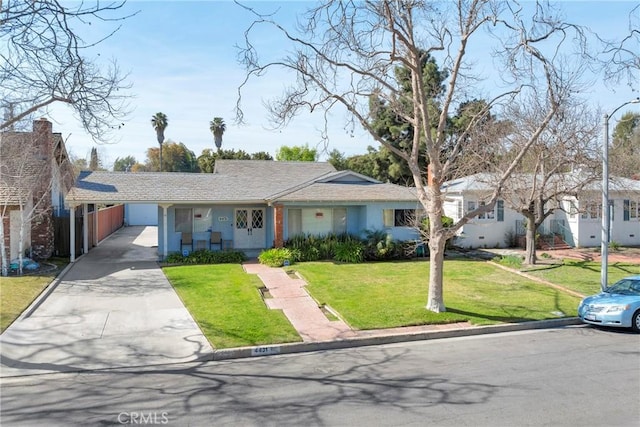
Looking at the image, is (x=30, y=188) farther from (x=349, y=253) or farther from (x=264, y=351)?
(x=264, y=351)

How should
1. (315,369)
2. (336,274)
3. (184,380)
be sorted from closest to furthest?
(184,380)
(315,369)
(336,274)

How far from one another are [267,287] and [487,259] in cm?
1165

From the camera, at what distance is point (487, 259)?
2266cm

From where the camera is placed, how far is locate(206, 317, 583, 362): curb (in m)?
10.0

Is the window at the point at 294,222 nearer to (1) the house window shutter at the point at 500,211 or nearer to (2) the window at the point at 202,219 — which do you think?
(2) the window at the point at 202,219

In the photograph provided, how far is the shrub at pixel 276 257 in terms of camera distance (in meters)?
20.0

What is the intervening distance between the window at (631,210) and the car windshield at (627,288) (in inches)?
699

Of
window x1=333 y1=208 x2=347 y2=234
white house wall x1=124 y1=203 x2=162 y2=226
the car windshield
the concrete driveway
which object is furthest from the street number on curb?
white house wall x1=124 y1=203 x2=162 y2=226

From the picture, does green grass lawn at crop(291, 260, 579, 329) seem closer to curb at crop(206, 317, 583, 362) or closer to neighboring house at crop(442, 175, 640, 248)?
curb at crop(206, 317, 583, 362)

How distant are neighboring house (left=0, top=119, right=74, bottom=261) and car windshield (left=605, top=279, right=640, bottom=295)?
1925 cm

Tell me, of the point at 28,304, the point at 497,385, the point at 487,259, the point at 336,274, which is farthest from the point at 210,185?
the point at 497,385

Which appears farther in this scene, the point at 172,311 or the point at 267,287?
the point at 267,287

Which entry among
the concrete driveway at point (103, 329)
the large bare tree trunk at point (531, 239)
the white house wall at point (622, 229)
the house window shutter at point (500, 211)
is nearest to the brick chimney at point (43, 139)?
the concrete driveway at point (103, 329)

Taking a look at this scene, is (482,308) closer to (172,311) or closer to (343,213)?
(172,311)
